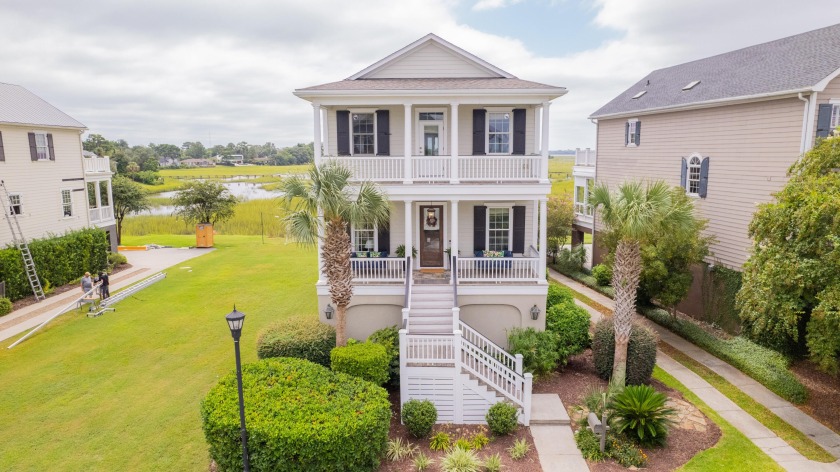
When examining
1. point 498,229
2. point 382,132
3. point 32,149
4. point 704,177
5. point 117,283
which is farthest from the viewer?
point 117,283

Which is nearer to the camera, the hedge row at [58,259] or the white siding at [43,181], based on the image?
the hedge row at [58,259]

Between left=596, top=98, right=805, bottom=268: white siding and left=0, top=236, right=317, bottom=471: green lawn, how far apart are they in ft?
44.8

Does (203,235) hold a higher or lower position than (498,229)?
lower

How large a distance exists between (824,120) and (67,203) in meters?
33.6

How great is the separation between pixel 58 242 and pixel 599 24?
27.4 meters

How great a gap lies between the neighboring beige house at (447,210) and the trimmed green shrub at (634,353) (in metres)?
2.12

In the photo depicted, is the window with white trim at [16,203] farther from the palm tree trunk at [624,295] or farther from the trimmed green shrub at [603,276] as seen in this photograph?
the trimmed green shrub at [603,276]

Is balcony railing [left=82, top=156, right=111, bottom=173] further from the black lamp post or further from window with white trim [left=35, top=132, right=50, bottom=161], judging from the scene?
the black lamp post

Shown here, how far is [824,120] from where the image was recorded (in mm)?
14875

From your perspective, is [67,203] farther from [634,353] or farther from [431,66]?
[634,353]

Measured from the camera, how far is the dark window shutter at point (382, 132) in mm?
17027

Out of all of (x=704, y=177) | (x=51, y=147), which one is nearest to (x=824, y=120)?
(x=704, y=177)

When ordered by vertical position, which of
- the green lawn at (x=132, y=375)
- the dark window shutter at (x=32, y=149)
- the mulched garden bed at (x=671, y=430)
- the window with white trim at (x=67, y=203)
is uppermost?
the dark window shutter at (x=32, y=149)

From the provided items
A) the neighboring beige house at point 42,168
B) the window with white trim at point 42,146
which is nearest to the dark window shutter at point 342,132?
the neighboring beige house at point 42,168
